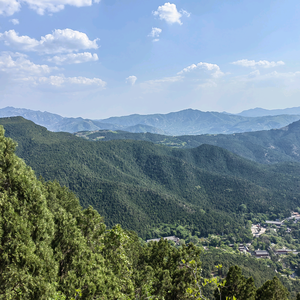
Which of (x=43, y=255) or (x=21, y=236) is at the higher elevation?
(x=21, y=236)

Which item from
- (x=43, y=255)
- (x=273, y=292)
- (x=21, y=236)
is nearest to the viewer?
(x=21, y=236)

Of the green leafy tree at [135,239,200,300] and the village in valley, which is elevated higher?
the green leafy tree at [135,239,200,300]

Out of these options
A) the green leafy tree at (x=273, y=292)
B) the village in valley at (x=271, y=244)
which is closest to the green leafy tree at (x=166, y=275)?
the green leafy tree at (x=273, y=292)

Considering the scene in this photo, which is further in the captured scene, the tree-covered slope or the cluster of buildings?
the cluster of buildings

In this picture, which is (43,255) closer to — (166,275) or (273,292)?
(166,275)

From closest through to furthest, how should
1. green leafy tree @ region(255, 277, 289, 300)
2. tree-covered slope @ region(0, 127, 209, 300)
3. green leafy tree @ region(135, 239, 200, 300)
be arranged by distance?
tree-covered slope @ region(0, 127, 209, 300)
green leafy tree @ region(135, 239, 200, 300)
green leafy tree @ region(255, 277, 289, 300)

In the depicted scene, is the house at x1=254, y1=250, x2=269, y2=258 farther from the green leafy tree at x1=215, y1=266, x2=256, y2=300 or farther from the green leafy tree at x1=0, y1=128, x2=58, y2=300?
the green leafy tree at x1=0, y1=128, x2=58, y2=300

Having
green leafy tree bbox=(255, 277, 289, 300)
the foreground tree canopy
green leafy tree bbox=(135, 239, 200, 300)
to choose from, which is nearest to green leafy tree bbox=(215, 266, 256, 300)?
green leafy tree bbox=(255, 277, 289, 300)

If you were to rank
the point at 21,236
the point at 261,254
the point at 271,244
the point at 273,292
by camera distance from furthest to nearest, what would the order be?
the point at 271,244 → the point at 261,254 → the point at 273,292 → the point at 21,236

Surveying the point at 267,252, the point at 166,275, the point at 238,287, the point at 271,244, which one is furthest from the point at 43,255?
the point at 271,244

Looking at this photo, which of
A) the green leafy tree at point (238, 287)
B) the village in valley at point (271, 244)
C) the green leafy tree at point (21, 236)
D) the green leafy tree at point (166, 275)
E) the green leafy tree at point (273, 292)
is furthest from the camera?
the village in valley at point (271, 244)

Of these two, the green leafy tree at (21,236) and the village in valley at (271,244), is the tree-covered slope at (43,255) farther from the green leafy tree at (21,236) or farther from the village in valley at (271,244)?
the village in valley at (271,244)

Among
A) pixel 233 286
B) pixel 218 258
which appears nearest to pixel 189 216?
pixel 218 258

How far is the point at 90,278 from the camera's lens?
16047mm
